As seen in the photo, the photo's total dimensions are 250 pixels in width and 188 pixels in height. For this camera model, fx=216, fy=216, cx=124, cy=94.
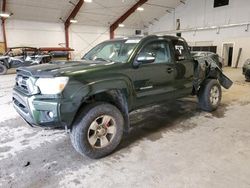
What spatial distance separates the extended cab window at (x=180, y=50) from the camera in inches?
148

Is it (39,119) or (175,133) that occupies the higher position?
(39,119)

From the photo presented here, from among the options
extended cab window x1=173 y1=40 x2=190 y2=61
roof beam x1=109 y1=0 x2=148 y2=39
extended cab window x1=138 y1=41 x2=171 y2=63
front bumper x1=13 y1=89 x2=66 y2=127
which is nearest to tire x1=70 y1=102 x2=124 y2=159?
front bumper x1=13 y1=89 x2=66 y2=127

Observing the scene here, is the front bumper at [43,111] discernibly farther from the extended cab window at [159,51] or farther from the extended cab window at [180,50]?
the extended cab window at [180,50]

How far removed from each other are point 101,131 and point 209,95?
278 centimetres

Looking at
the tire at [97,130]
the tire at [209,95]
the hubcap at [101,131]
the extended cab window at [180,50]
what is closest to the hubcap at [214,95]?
the tire at [209,95]

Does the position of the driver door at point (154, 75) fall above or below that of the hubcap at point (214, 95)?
above

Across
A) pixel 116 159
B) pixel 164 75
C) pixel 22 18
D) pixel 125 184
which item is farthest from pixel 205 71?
pixel 22 18

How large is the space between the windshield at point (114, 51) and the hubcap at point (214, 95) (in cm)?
232

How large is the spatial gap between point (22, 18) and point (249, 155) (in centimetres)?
1694

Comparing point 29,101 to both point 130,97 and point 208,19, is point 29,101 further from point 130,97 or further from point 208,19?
point 208,19

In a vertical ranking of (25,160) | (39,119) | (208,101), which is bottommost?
(25,160)

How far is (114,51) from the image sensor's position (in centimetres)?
351

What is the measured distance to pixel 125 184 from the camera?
2.24m

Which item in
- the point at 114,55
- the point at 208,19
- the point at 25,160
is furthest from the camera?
the point at 208,19
